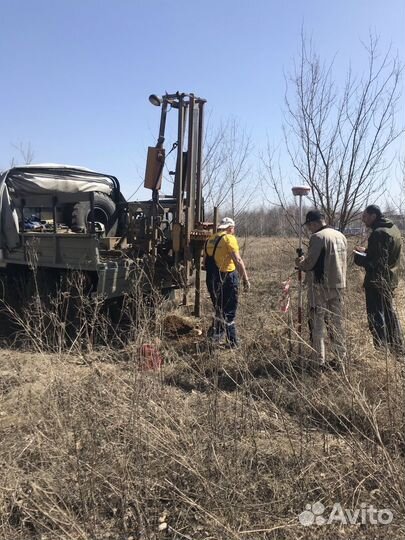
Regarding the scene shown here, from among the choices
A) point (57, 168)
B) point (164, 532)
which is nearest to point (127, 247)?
point (57, 168)

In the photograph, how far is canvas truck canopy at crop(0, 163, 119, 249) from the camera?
7.67m

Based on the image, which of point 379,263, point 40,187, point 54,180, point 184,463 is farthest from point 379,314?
point 54,180

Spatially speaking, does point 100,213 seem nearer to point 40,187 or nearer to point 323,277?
point 40,187

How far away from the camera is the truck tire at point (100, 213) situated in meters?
8.18

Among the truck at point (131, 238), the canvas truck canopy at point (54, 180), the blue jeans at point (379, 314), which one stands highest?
the canvas truck canopy at point (54, 180)

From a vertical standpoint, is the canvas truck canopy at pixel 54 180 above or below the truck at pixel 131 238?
above

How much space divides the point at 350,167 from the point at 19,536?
7569 mm

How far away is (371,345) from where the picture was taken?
481cm

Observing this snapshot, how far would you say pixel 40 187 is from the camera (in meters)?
8.77

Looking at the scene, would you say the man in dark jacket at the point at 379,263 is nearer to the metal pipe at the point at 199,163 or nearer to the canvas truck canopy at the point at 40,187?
the metal pipe at the point at 199,163

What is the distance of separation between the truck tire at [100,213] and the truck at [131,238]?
3 centimetres

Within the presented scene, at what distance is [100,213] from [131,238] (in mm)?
1875

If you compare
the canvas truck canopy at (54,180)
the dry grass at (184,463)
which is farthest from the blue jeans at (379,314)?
the canvas truck canopy at (54,180)

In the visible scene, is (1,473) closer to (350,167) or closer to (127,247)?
(127,247)
